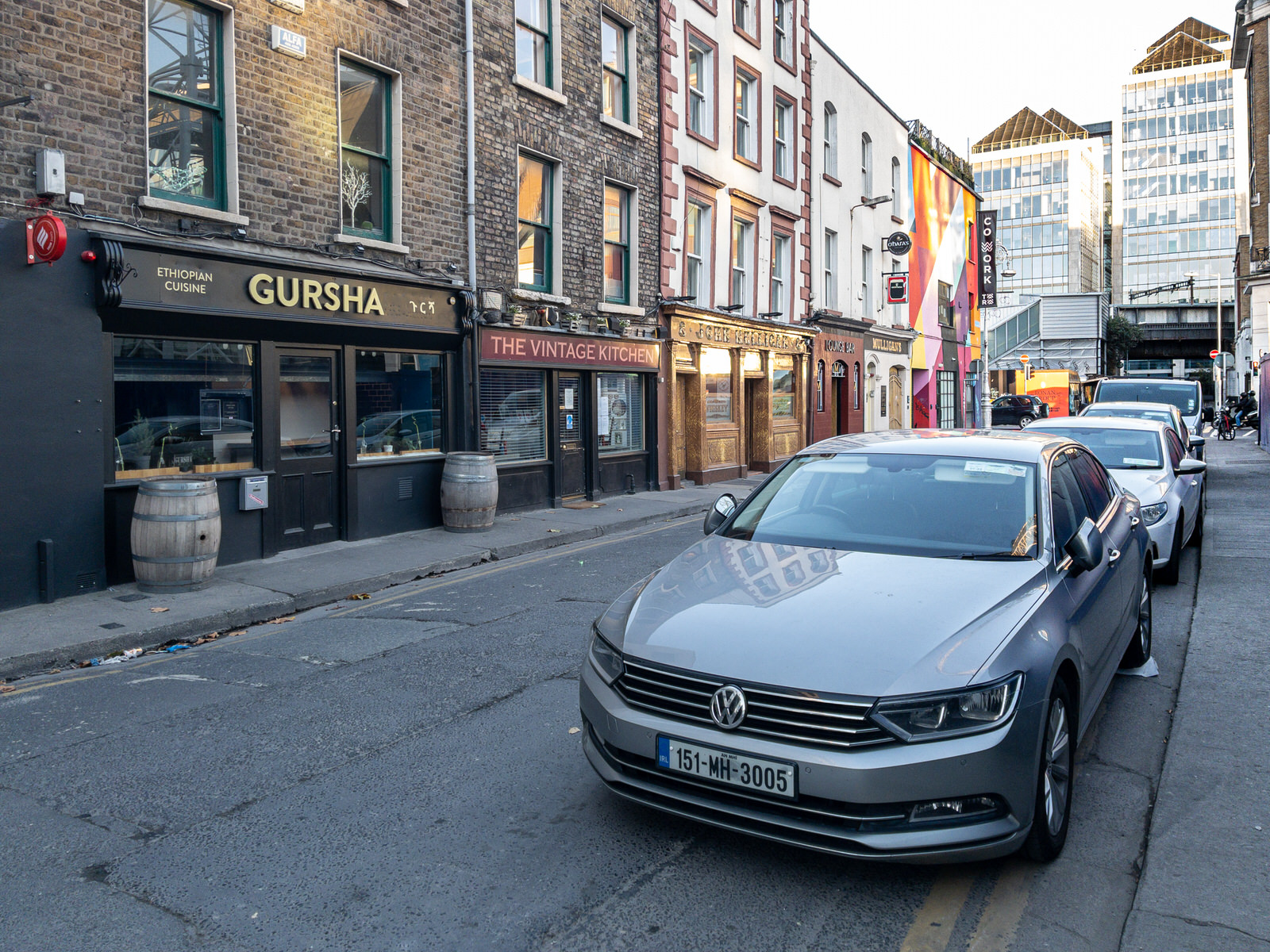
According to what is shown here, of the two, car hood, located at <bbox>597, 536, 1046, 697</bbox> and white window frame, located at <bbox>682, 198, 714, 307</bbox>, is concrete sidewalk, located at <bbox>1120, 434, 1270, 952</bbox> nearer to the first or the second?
car hood, located at <bbox>597, 536, 1046, 697</bbox>

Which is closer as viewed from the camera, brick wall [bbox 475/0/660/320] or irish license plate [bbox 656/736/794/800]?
irish license plate [bbox 656/736/794/800]

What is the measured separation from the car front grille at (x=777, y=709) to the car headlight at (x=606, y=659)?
0.18 metres

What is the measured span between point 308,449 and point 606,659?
8.44m

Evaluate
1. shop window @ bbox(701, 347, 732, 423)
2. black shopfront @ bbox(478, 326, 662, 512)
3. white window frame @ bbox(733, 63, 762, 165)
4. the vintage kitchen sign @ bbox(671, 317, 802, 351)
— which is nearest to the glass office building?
the vintage kitchen sign @ bbox(671, 317, 802, 351)

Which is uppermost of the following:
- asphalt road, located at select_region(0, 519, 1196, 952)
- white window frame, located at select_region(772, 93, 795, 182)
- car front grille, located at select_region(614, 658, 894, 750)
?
white window frame, located at select_region(772, 93, 795, 182)

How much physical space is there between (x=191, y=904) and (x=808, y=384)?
74.5ft

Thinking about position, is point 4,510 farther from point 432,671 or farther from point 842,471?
point 842,471

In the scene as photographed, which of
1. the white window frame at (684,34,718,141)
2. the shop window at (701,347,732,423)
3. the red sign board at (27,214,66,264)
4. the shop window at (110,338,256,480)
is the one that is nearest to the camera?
the red sign board at (27,214,66,264)

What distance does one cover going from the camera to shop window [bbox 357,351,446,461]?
12.1 meters

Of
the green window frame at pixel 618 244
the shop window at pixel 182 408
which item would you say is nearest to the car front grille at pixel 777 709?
the shop window at pixel 182 408

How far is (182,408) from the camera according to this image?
386 inches

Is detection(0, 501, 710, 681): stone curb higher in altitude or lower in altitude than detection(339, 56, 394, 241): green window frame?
lower

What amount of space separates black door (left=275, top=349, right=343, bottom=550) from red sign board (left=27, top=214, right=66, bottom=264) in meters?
2.90

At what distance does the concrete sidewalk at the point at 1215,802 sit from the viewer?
3115 millimetres
